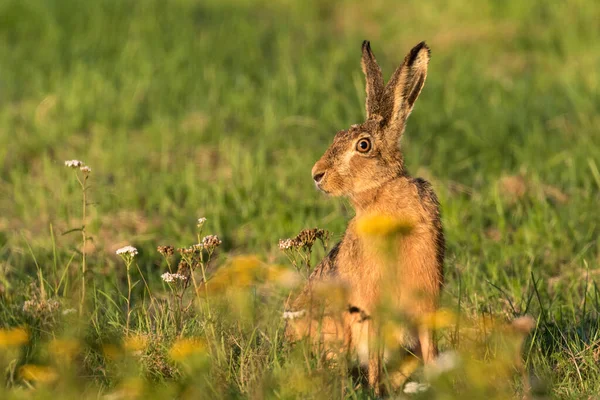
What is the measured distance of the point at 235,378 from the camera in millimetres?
3672

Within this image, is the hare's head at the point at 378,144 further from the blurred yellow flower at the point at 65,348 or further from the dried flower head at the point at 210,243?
the blurred yellow flower at the point at 65,348

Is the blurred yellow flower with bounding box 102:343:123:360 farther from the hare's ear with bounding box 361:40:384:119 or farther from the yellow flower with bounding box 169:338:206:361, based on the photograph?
the hare's ear with bounding box 361:40:384:119

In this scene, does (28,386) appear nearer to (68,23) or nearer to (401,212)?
(401,212)

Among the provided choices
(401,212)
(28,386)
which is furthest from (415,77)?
(28,386)

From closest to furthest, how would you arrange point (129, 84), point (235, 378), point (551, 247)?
point (235, 378) < point (551, 247) < point (129, 84)

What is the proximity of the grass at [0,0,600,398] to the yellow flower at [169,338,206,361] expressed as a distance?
0.10 meters

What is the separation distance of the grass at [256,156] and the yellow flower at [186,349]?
101 millimetres

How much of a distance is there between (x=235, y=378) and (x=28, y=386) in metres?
0.71

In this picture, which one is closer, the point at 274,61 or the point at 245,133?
the point at 245,133

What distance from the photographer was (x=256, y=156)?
7395mm

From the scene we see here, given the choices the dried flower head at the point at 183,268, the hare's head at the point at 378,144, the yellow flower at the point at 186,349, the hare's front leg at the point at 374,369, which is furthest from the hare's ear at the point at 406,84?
the yellow flower at the point at 186,349

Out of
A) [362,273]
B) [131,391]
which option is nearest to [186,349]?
[131,391]

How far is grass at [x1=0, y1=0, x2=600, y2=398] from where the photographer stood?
418 cm

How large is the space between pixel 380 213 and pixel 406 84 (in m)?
0.60
